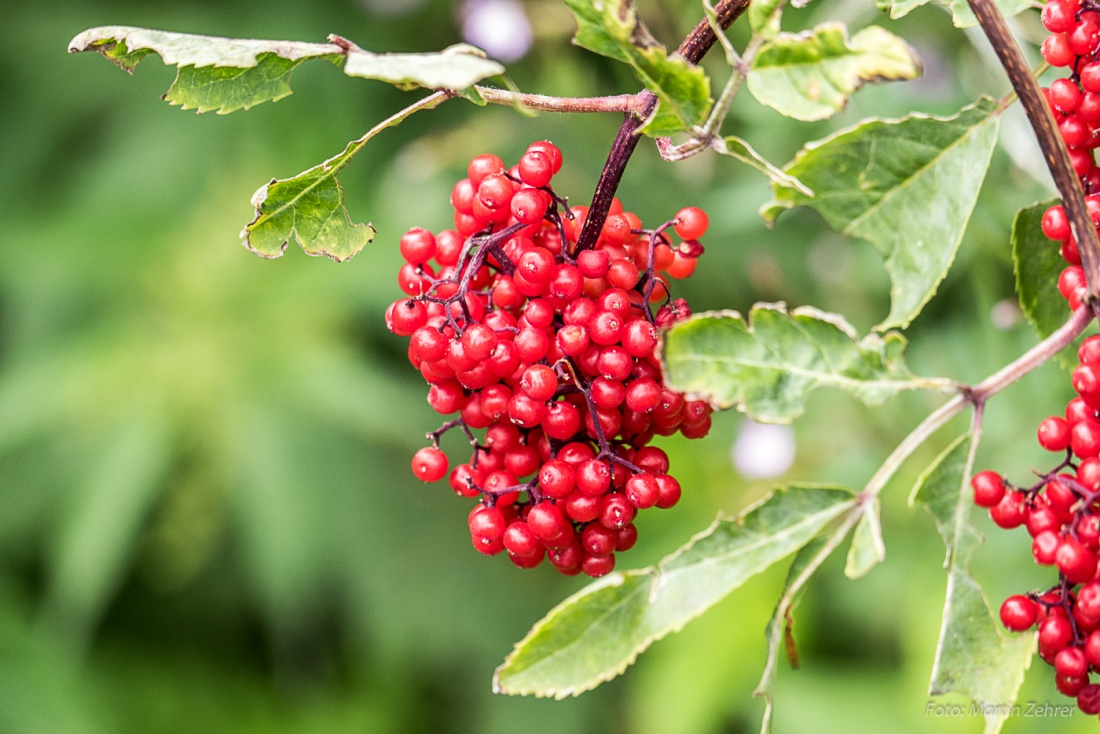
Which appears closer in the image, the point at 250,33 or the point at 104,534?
the point at 104,534

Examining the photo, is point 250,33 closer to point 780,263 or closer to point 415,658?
point 780,263

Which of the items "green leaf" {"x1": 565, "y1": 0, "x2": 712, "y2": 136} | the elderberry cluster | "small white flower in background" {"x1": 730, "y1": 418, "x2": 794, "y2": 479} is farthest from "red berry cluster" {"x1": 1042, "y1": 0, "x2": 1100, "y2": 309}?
"small white flower in background" {"x1": 730, "y1": 418, "x2": 794, "y2": 479}

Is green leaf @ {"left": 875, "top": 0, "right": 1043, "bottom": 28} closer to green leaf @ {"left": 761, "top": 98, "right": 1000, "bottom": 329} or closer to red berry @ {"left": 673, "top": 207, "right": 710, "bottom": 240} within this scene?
green leaf @ {"left": 761, "top": 98, "right": 1000, "bottom": 329}

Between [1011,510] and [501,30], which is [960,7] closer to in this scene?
[1011,510]

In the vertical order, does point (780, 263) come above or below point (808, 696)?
above

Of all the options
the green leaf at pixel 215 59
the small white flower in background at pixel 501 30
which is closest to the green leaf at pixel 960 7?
the green leaf at pixel 215 59

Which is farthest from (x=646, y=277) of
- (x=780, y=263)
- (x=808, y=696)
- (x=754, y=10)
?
(x=808, y=696)

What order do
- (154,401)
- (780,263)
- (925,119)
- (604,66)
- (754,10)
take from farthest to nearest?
(604,66) < (154,401) < (780,263) < (925,119) < (754,10)

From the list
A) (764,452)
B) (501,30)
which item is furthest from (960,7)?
(501,30)
